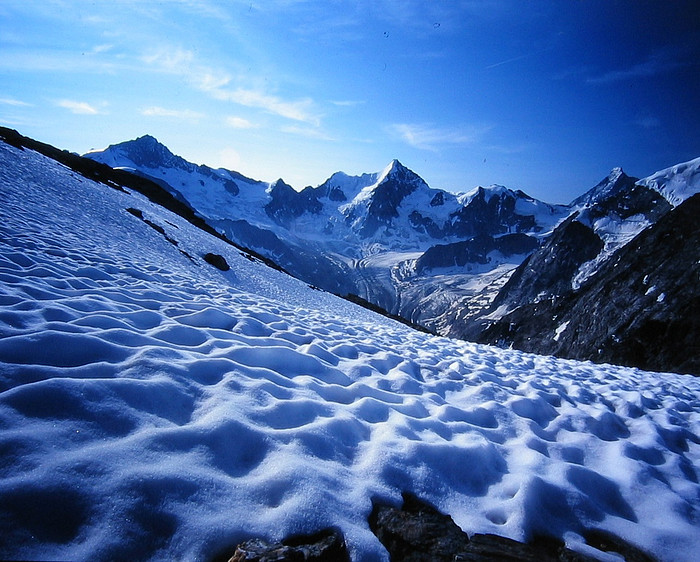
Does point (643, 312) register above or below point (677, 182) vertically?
below

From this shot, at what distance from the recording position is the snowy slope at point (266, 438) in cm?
211

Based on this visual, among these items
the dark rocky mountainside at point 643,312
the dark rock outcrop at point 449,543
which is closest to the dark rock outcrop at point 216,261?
the dark rock outcrop at point 449,543

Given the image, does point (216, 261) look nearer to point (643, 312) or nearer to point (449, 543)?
point (449, 543)

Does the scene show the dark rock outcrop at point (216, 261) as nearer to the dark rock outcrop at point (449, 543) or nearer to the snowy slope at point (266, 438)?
the snowy slope at point (266, 438)

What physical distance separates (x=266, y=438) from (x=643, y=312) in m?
35.7

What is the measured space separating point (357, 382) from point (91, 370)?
3.31 meters

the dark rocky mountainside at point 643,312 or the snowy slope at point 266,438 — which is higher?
the dark rocky mountainside at point 643,312

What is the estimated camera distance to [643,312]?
1085 inches

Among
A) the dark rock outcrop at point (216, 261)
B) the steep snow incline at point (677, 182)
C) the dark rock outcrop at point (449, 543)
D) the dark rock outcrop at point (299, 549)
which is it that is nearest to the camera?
the dark rock outcrop at point (299, 549)

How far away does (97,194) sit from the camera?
21156 millimetres

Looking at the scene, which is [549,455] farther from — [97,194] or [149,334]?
[97,194]

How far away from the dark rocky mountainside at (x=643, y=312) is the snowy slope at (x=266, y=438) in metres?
19.8

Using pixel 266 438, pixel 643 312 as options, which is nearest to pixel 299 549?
pixel 266 438

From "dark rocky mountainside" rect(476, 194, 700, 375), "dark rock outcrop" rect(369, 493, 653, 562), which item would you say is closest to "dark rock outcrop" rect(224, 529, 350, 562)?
"dark rock outcrop" rect(369, 493, 653, 562)
